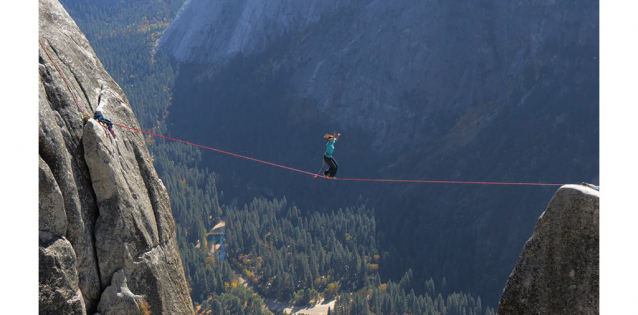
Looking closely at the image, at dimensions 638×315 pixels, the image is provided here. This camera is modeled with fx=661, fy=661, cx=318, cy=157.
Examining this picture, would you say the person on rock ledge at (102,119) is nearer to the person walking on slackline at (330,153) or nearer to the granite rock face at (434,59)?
the person walking on slackline at (330,153)

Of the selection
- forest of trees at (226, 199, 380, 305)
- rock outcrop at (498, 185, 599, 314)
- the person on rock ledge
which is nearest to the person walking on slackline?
the person on rock ledge

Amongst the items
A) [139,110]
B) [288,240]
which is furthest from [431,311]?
[139,110]

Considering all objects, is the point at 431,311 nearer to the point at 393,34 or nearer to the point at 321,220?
the point at 321,220

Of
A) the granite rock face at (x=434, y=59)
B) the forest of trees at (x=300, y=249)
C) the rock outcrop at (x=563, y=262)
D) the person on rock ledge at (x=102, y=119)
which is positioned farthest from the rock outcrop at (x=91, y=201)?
the granite rock face at (x=434, y=59)

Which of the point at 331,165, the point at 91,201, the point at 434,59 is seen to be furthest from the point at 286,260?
the point at 91,201

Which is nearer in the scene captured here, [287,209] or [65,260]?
[65,260]
